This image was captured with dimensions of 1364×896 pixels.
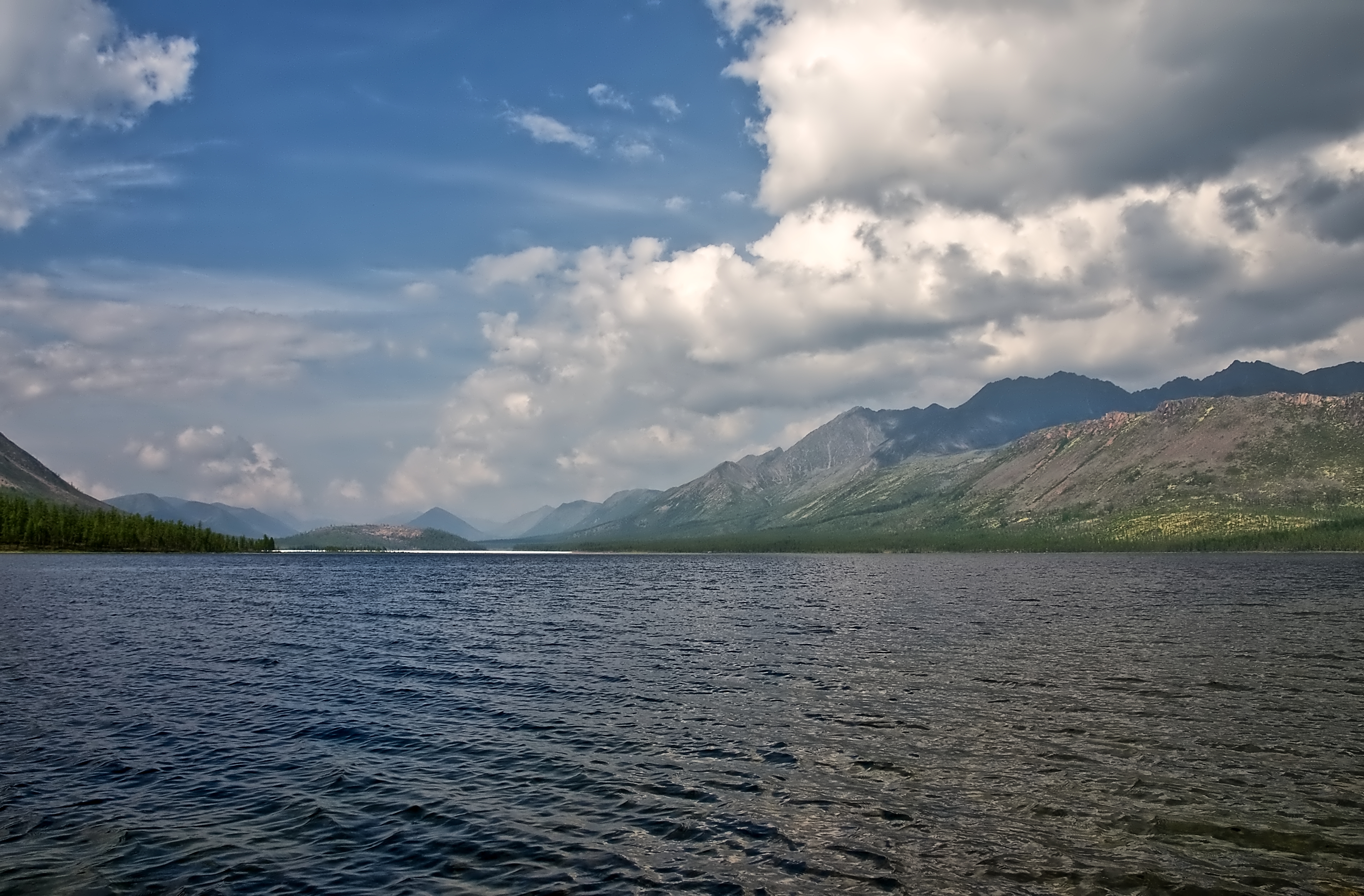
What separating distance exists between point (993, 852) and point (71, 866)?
27161 mm

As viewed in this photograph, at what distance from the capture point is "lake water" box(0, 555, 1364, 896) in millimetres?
22891

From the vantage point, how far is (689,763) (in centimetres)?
3356

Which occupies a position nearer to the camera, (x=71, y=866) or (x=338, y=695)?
(x=71, y=866)

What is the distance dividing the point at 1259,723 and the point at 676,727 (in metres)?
29.1

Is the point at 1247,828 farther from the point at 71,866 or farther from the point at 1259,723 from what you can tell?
the point at 71,866

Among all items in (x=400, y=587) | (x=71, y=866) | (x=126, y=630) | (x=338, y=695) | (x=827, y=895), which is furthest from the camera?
(x=400, y=587)

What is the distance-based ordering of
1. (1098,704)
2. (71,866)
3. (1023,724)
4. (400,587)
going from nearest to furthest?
(71,866) < (1023,724) < (1098,704) < (400,587)

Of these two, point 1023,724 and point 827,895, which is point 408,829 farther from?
point 1023,724

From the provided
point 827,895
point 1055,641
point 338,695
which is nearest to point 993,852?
point 827,895

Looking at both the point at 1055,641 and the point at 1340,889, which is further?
the point at 1055,641

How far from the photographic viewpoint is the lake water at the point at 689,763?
75.1ft

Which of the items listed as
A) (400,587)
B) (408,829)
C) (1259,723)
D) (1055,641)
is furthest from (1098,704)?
(400,587)

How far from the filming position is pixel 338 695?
49344mm

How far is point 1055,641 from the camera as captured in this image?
231 ft
